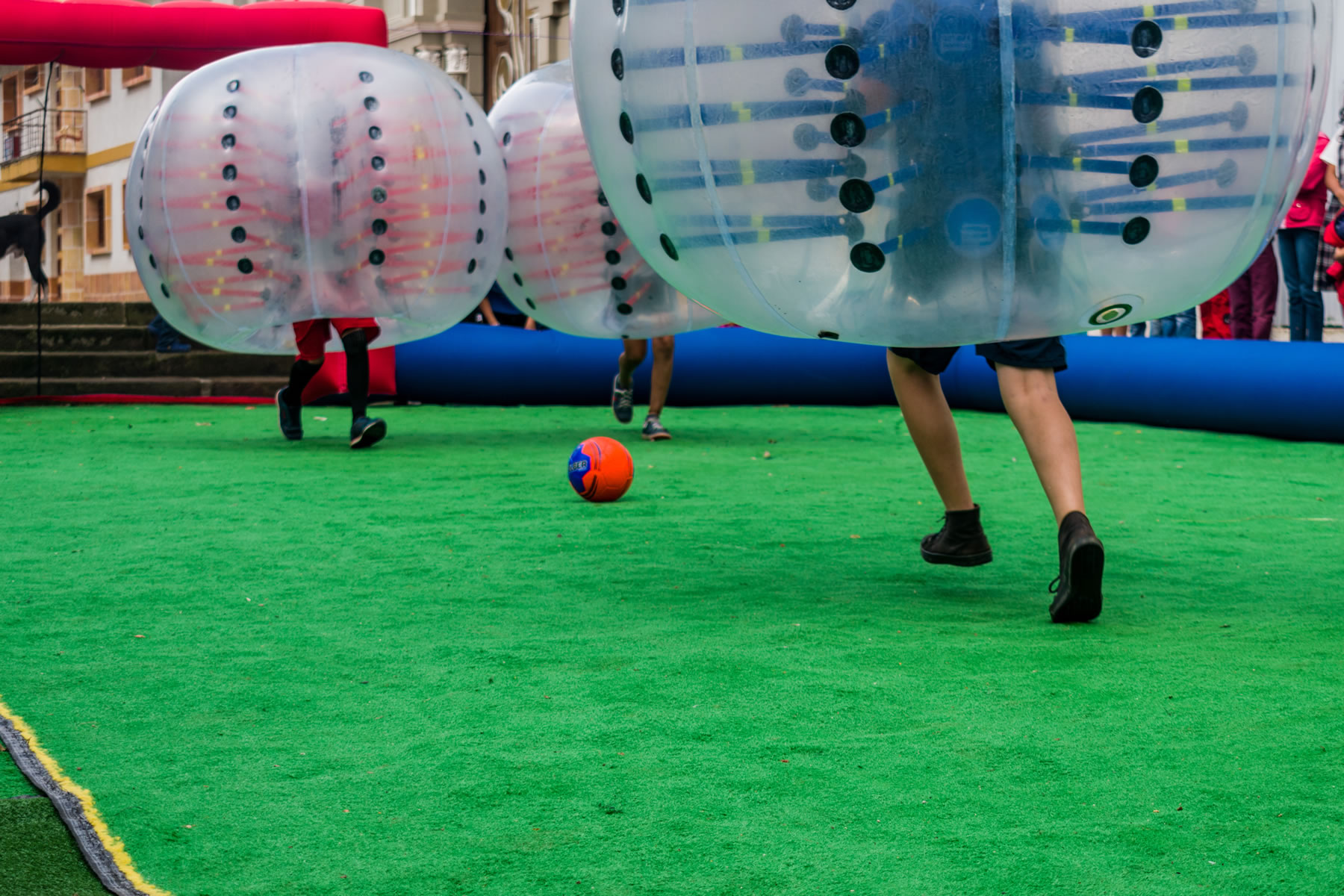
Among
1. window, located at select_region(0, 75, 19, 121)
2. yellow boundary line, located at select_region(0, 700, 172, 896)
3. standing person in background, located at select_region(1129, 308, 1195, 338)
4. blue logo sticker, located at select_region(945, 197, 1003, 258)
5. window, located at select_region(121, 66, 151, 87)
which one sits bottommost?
yellow boundary line, located at select_region(0, 700, 172, 896)

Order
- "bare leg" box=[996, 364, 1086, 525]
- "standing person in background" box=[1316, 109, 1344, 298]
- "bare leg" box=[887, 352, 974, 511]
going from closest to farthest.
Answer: "bare leg" box=[996, 364, 1086, 525], "bare leg" box=[887, 352, 974, 511], "standing person in background" box=[1316, 109, 1344, 298]

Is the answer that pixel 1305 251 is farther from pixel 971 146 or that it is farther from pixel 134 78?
pixel 134 78

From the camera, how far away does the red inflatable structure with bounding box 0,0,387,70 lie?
34.3 ft

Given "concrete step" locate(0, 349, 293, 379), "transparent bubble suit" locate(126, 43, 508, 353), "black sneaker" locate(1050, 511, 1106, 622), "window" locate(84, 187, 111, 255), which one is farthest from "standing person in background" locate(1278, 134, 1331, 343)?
"window" locate(84, 187, 111, 255)

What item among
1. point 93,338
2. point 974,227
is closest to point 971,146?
point 974,227

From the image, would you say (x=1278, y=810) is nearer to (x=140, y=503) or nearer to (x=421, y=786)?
(x=421, y=786)

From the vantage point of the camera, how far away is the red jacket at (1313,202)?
9.60m

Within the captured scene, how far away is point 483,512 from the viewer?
18.0ft

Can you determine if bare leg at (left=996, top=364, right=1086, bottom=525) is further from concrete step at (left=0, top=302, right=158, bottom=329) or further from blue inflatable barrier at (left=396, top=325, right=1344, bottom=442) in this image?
concrete step at (left=0, top=302, right=158, bottom=329)

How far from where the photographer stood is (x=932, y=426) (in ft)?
13.0

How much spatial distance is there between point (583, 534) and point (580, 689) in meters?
2.06

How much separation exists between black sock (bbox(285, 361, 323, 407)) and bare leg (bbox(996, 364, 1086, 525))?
5109 millimetres

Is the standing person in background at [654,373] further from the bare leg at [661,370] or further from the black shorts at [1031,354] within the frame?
the black shorts at [1031,354]

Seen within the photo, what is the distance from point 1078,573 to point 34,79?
423 inches
